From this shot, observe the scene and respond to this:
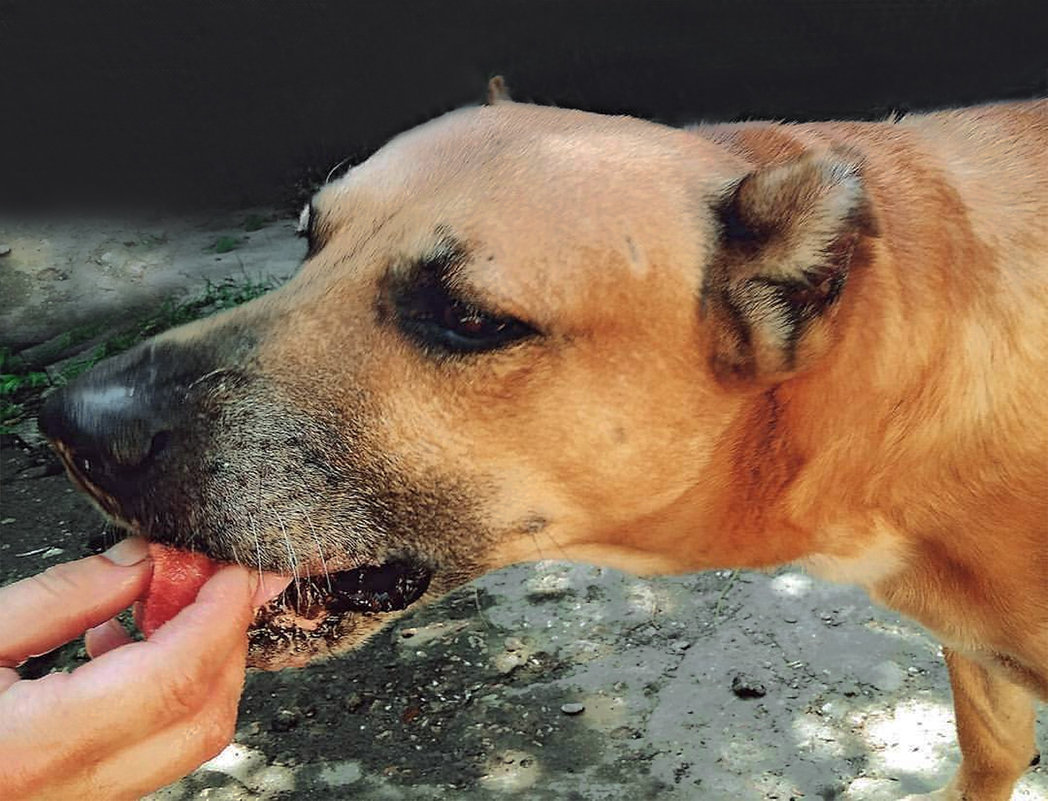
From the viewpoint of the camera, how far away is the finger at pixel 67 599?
6.46 feet

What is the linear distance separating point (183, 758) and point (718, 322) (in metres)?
1.29

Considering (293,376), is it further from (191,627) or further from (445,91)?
(445,91)

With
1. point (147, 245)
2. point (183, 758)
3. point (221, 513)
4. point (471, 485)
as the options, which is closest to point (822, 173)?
point (471, 485)

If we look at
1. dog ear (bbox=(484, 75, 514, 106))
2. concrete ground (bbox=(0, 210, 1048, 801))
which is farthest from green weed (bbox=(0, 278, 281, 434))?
dog ear (bbox=(484, 75, 514, 106))

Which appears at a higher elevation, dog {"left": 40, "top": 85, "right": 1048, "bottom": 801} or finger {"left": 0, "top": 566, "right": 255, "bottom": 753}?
dog {"left": 40, "top": 85, "right": 1048, "bottom": 801}

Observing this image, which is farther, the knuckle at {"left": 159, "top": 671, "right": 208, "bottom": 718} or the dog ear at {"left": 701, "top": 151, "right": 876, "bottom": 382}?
the dog ear at {"left": 701, "top": 151, "right": 876, "bottom": 382}

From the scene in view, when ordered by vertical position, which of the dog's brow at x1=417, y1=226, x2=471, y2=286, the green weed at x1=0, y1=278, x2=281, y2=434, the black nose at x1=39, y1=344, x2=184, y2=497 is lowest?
the green weed at x1=0, y1=278, x2=281, y2=434

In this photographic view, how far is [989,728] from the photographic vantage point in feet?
9.75

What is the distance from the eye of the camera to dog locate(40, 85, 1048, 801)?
6.95ft

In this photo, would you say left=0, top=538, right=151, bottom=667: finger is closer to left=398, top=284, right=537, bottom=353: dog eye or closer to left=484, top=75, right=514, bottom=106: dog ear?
left=398, top=284, right=537, bottom=353: dog eye

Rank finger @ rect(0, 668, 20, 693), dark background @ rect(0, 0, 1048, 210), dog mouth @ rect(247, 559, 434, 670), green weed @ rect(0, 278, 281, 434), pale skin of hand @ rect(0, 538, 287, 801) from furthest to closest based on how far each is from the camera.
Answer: dark background @ rect(0, 0, 1048, 210)
green weed @ rect(0, 278, 281, 434)
dog mouth @ rect(247, 559, 434, 670)
finger @ rect(0, 668, 20, 693)
pale skin of hand @ rect(0, 538, 287, 801)

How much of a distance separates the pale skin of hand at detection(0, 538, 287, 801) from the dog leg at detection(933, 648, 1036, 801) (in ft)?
6.37

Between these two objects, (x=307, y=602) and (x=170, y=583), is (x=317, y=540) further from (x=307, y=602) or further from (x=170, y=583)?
(x=170, y=583)

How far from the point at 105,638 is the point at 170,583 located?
0.63 ft
